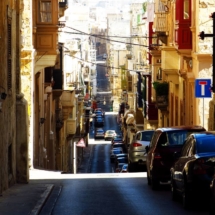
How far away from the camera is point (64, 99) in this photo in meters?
54.7

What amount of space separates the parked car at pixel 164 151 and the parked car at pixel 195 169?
336 cm

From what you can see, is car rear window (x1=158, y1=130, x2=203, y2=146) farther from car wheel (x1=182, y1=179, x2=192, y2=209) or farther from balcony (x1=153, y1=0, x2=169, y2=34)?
balcony (x1=153, y1=0, x2=169, y2=34)

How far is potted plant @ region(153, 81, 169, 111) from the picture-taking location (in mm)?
50969

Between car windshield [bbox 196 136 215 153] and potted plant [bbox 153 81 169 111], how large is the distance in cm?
3454

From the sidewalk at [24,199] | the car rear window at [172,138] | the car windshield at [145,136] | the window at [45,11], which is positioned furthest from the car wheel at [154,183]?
the window at [45,11]

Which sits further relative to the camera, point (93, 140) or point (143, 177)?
point (93, 140)

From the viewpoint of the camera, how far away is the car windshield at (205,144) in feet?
52.2

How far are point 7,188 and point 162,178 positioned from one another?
3623 mm

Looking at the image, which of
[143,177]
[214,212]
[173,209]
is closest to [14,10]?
[143,177]

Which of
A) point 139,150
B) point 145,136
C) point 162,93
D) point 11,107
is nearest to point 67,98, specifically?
point 162,93

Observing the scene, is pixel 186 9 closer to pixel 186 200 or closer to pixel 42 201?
pixel 42 201

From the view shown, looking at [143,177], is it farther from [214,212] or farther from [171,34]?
[171,34]

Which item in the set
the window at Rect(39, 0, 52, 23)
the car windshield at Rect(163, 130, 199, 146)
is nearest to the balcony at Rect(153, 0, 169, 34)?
the window at Rect(39, 0, 52, 23)

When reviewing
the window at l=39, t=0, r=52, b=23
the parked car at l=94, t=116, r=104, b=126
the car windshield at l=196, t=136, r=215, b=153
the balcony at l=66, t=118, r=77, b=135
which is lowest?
the parked car at l=94, t=116, r=104, b=126
